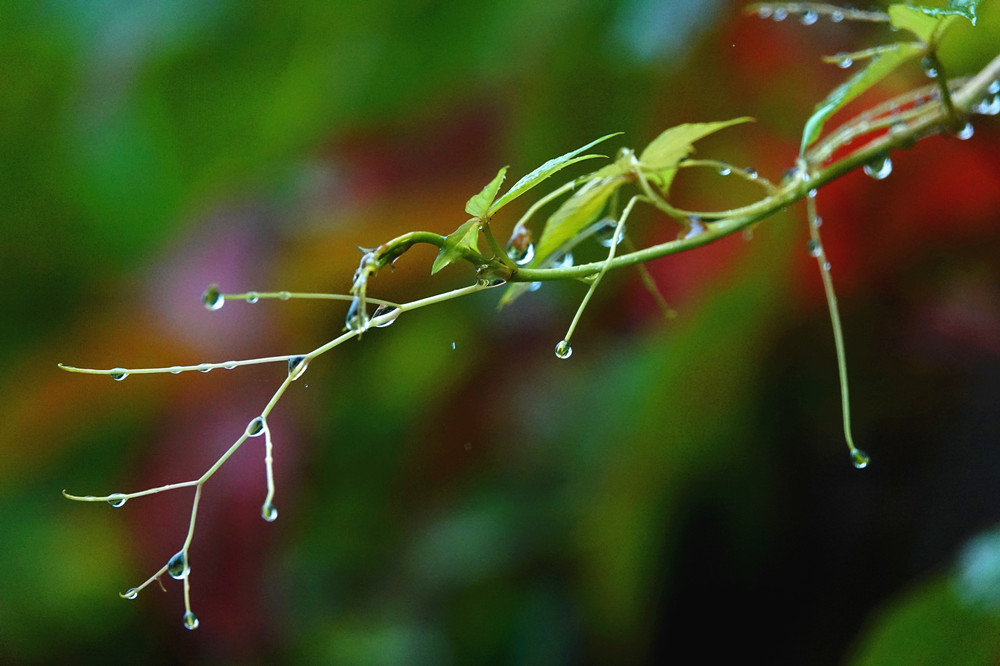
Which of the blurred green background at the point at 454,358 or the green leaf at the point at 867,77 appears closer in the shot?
the green leaf at the point at 867,77

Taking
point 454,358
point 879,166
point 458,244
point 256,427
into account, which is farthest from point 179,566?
point 454,358

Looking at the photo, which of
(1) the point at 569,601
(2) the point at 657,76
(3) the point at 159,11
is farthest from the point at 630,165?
(3) the point at 159,11

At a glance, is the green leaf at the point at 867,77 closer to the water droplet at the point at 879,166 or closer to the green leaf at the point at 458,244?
the water droplet at the point at 879,166

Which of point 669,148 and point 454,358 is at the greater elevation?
point 669,148

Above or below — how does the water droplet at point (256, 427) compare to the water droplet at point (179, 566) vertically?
above

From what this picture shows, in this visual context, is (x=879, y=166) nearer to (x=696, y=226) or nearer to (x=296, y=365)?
(x=696, y=226)

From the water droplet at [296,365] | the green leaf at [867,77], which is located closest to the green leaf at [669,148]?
the green leaf at [867,77]
